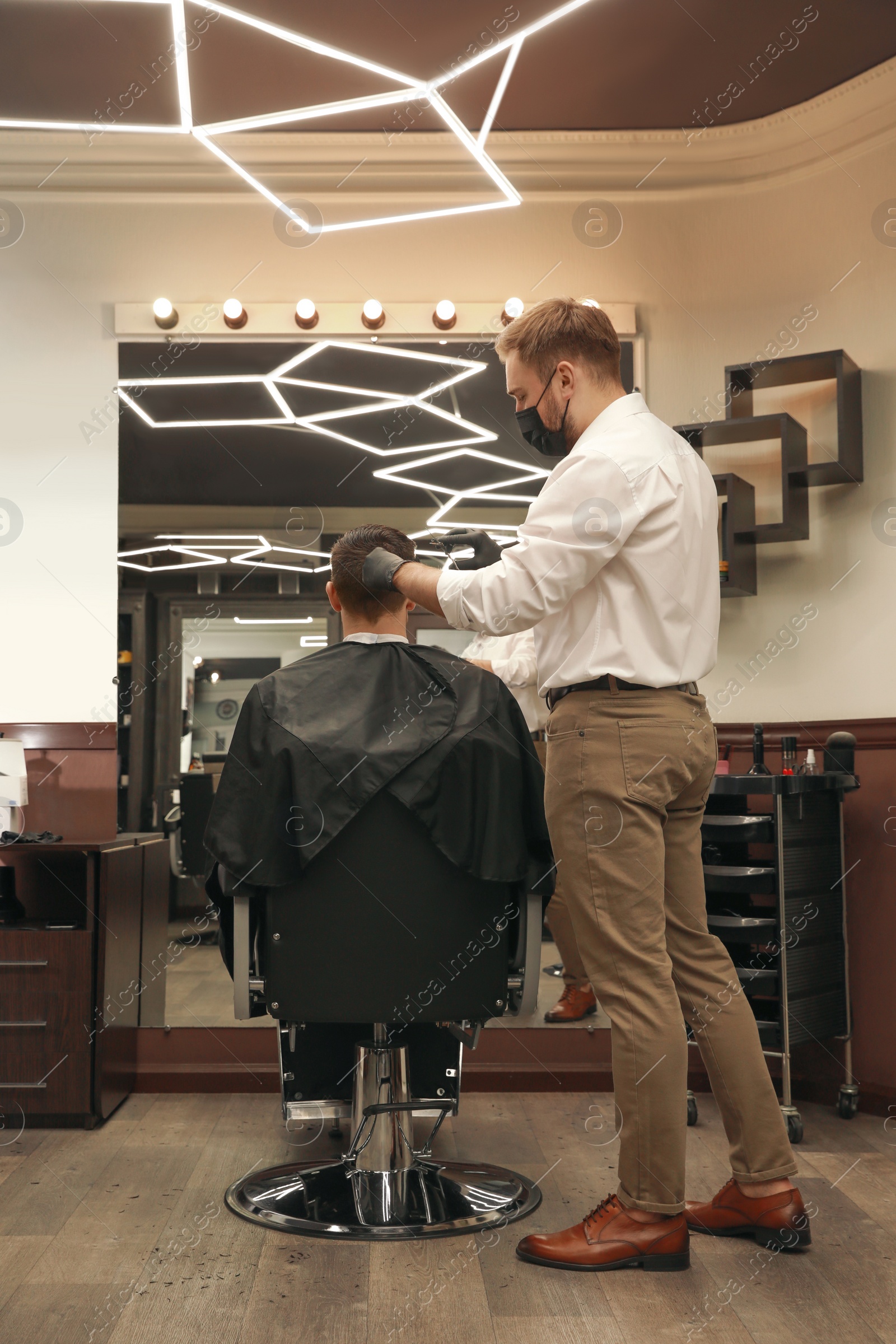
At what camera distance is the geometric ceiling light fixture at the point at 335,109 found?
2.56 meters

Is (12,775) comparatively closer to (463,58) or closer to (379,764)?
(379,764)

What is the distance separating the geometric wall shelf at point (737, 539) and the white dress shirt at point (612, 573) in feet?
3.57

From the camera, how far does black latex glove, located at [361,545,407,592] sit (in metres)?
1.73

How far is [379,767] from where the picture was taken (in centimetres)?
165

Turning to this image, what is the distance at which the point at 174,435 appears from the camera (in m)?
2.94

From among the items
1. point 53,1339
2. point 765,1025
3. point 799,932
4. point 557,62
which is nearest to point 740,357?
point 557,62

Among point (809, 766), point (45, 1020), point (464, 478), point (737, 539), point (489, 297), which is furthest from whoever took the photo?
point (489, 297)

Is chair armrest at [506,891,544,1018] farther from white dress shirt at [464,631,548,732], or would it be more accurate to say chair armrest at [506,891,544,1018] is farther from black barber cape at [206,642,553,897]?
white dress shirt at [464,631,548,732]

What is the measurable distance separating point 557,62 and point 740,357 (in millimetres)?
903

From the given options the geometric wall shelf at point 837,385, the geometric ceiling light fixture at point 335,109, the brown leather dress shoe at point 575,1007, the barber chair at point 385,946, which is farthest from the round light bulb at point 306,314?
the brown leather dress shoe at point 575,1007

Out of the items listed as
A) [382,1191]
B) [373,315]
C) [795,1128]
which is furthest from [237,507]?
[795,1128]

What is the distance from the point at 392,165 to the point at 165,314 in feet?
2.59

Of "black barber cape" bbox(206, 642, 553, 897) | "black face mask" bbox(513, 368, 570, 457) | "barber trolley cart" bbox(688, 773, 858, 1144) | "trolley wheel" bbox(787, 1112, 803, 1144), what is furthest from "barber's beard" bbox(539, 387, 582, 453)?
"trolley wheel" bbox(787, 1112, 803, 1144)

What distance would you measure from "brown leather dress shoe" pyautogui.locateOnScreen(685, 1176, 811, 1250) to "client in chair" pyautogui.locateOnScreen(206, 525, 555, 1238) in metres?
0.34
